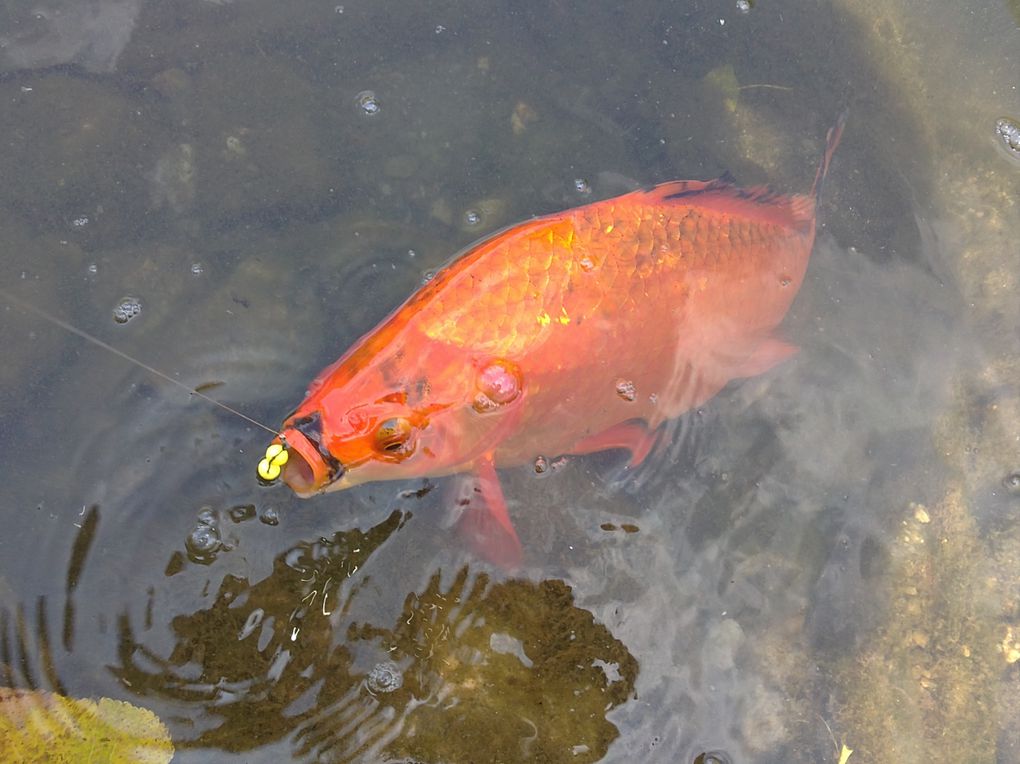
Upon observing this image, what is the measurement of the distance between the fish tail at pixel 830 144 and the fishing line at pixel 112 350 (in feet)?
8.89

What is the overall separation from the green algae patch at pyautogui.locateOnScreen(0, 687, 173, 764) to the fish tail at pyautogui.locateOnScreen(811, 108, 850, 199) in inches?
141

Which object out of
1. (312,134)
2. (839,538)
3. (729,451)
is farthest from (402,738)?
(312,134)

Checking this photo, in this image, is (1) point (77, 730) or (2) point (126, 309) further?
(2) point (126, 309)

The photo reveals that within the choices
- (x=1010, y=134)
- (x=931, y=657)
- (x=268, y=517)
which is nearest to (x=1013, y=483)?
(x=931, y=657)

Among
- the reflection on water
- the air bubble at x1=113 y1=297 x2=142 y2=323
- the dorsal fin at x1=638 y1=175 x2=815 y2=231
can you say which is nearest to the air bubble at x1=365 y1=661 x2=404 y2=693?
the reflection on water

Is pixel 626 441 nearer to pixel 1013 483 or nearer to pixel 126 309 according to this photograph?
pixel 1013 483

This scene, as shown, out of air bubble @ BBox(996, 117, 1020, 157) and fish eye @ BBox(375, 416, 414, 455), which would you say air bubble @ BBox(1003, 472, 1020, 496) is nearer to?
air bubble @ BBox(996, 117, 1020, 157)

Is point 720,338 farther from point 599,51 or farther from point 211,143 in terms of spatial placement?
point 211,143

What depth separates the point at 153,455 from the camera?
308 cm

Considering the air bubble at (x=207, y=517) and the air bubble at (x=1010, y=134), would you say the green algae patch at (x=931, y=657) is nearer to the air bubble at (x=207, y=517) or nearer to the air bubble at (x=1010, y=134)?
the air bubble at (x=1010, y=134)

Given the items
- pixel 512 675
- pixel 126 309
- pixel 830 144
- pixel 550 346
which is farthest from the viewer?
pixel 830 144

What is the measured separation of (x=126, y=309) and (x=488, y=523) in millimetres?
1691

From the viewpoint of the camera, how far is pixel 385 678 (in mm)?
3018

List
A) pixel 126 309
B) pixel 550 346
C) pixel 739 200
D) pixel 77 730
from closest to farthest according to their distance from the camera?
pixel 77 730 → pixel 550 346 → pixel 126 309 → pixel 739 200
